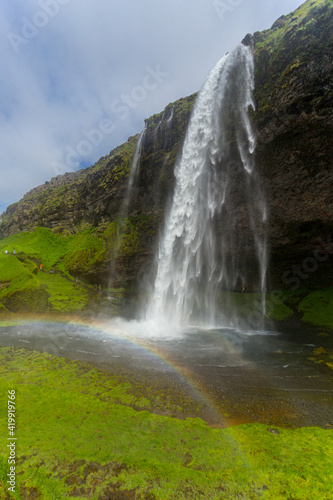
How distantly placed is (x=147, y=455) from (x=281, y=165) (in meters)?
20.8

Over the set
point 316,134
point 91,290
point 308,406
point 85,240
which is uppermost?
point 316,134

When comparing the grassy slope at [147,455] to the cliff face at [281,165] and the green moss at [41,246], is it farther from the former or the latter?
the green moss at [41,246]

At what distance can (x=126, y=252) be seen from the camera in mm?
27656

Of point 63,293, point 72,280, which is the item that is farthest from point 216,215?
point 72,280

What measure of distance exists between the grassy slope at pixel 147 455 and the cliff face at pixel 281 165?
18.1 meters

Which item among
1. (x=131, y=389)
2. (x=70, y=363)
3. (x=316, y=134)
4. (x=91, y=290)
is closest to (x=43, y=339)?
(x=70, y=363)

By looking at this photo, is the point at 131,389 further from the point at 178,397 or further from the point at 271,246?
the point at 271,246

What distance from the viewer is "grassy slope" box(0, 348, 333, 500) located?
12.5 feet

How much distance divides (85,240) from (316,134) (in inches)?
1121

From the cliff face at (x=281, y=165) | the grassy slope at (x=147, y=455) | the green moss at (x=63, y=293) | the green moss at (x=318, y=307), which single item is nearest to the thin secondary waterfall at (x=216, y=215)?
the cliff face at (x=281, y=165)

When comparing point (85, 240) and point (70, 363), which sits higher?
point (85, 240)

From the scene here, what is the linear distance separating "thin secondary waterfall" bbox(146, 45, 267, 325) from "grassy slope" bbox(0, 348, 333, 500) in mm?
16260

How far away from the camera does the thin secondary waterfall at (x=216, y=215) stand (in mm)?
21000

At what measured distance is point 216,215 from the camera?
23.3 meters
